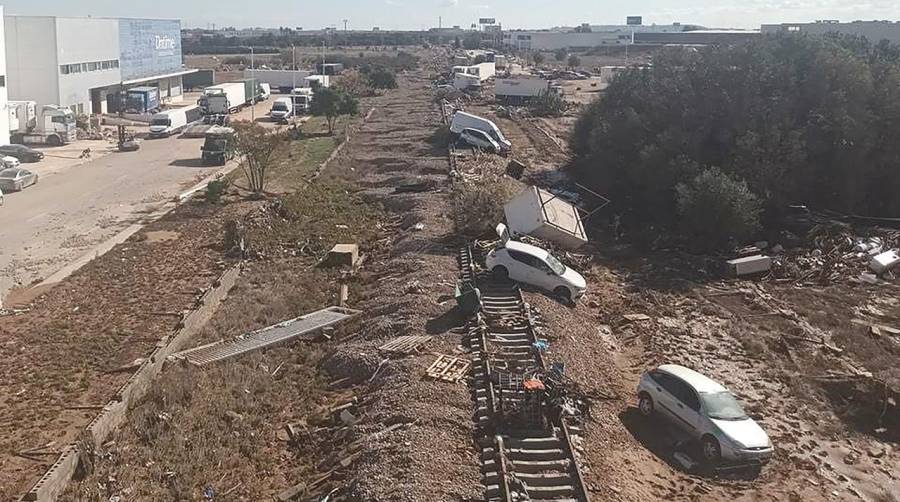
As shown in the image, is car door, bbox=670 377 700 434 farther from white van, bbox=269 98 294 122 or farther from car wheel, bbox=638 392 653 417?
white van, bbox=269 98 294 122

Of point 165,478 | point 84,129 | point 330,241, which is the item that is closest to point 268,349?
point 165,478

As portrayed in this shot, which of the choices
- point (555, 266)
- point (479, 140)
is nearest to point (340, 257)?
point (555, 266)

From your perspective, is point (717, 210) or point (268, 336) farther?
point (717, 210)

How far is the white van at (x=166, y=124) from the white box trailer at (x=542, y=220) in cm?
3236

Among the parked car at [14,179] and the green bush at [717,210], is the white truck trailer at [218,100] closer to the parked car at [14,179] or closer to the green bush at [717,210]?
the parked car at [14,179]

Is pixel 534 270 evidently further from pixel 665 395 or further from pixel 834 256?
pixel 834 256

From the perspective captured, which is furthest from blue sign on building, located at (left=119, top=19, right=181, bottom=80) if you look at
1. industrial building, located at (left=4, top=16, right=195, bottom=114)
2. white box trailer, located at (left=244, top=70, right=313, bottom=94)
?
white box trailer, located at (left=244, top=70, right=313, bottom=94)

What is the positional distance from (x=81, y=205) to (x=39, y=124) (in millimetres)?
18107

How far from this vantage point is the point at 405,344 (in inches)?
613

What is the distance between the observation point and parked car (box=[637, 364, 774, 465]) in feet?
40.6

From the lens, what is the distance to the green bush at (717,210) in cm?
2388

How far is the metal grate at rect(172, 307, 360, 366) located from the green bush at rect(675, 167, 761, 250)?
11446mm

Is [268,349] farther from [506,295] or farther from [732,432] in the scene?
[732,432]

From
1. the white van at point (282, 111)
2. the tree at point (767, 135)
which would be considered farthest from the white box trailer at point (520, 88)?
the tree at point (767, 135)
